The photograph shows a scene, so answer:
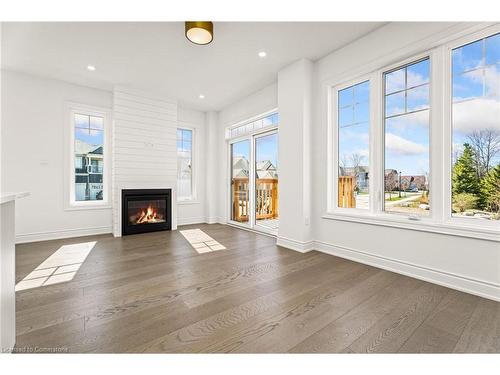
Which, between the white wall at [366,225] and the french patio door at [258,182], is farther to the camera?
the french patio door at [258,182]

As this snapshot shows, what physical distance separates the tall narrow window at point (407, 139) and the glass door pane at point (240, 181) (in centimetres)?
292

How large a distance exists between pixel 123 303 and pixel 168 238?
7.70 ft

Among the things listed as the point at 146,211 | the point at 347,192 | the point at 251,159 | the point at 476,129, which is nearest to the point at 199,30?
the point at 347,192

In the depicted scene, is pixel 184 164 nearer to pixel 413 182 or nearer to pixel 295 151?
pixel 295 151

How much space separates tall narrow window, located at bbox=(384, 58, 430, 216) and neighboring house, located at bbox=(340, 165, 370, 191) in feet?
0.77

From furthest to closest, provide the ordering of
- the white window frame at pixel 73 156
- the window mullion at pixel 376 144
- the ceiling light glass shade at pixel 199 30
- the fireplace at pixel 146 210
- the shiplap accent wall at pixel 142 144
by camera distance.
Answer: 1. the fireplace at pixel 146 210
2. the shiplap accent wall at pixel 142 144
3. the white window frame at pixel 73 156
4. the window mullion at pixel 376 144
5. the ceiling light glass shade at pixel 199 30

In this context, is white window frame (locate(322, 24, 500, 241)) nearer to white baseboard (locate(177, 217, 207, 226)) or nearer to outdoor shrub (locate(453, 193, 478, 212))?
outdoor shrub (locate(453, 193, 478, 212))

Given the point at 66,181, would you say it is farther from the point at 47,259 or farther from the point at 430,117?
the point at 430,117

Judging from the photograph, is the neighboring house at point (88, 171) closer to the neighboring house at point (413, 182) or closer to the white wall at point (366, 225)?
the white wall at point (366, 225)

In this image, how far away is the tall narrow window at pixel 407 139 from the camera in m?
2.51

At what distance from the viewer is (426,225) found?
238 cm

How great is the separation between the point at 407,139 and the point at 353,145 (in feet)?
2.16

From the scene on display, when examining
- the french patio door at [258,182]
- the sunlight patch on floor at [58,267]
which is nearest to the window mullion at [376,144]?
the french patio door at [258,182]

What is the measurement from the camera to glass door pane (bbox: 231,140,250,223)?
17.1 ft
